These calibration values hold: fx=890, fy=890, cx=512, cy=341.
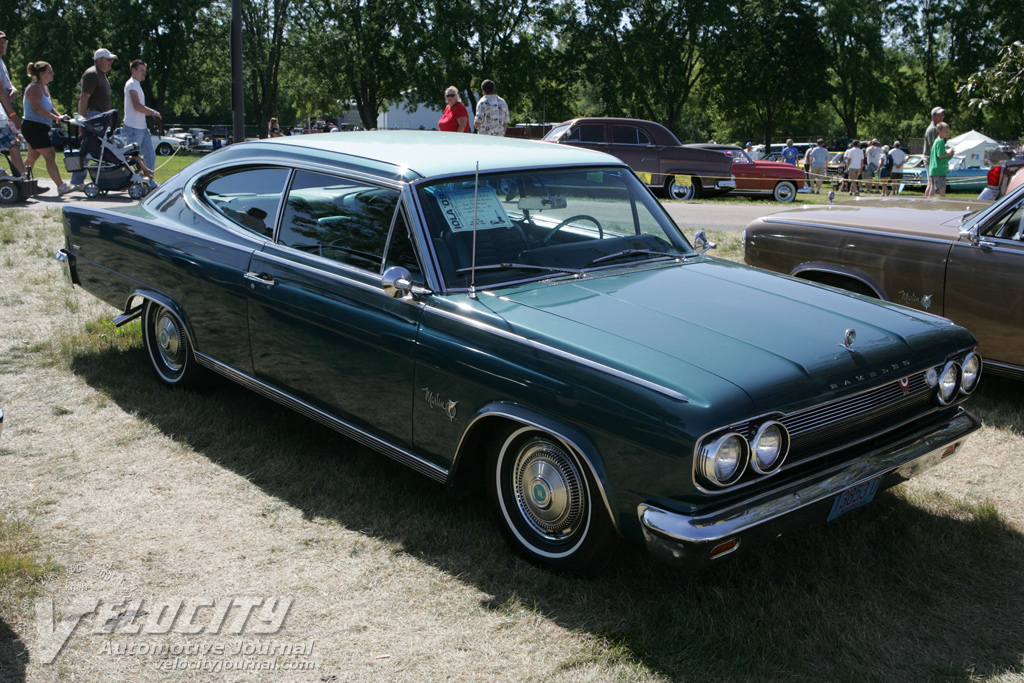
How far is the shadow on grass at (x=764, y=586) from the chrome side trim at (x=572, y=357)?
0.87 meters

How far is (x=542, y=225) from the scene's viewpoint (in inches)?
162

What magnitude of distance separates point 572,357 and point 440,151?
1.62 meters

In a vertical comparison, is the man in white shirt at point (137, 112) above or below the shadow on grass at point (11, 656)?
above

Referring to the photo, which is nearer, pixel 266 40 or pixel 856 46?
pixel 856 46

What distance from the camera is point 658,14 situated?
4369 centimetres

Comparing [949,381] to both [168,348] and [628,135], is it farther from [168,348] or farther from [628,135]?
[628,135]

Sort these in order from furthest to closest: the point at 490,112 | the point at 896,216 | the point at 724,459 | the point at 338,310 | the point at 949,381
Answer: the point at 490,112 < the point at 896,216 < the point at 338,310 < the point at 949,381 < the point at 724,459

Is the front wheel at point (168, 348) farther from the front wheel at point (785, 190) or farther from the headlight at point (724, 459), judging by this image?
the front wheel at point (785, 190)

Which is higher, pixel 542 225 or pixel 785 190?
pixel 542 225

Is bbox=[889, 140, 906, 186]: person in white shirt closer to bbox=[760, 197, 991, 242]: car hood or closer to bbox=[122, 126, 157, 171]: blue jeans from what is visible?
bbox=[122, 126, 157, 171]: blue jeans

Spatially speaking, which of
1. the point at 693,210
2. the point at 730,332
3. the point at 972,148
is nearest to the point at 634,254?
the point at 730,332

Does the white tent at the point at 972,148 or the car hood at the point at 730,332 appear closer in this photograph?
the car hood at the point at 730,332

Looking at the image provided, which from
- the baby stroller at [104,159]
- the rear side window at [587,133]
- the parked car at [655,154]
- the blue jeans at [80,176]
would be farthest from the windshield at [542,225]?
the parked car at [655,154]

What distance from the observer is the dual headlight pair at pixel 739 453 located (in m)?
2.86
